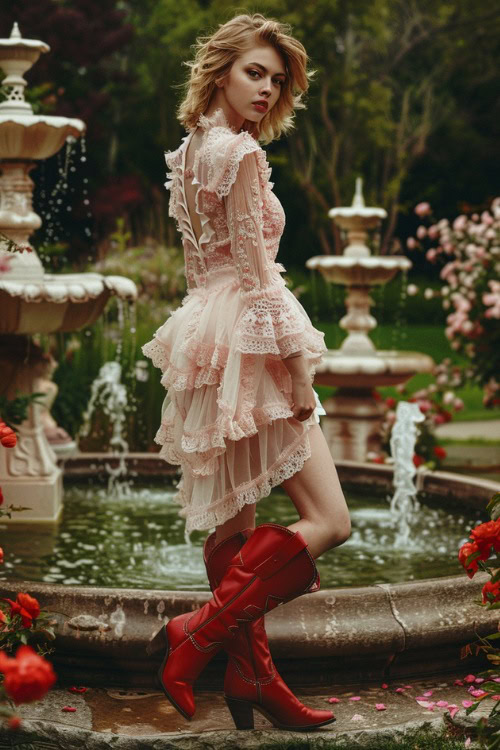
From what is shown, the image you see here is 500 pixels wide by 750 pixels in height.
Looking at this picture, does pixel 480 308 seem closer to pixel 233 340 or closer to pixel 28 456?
pixel 28 456

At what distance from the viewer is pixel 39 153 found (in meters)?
5.00

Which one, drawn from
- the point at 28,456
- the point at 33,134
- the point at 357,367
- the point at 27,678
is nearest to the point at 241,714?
the point at 27,678

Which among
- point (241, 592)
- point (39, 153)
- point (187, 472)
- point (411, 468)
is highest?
point (39, 153)

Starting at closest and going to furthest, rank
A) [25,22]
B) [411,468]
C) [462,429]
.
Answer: [411,468], [462,429], [25,22]

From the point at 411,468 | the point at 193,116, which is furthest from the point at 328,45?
the point at 193,116

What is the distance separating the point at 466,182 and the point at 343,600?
63.6 feet

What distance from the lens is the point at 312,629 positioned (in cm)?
305

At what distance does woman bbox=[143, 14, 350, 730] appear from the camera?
2625mm

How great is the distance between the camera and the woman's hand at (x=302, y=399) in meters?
2.66

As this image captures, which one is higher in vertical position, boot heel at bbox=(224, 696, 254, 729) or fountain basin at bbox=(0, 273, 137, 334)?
fountain basin at bbox=(0, 273, 137, 334)

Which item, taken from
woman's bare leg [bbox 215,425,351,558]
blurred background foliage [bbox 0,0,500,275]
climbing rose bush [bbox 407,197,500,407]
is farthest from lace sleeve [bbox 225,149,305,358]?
blurred background foliage [bbox 0,0,500,275]

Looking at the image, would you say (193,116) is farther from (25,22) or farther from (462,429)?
(25,22)

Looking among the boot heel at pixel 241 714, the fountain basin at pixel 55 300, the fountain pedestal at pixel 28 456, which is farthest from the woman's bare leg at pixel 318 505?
the fountain pedestal at pixel 28 456

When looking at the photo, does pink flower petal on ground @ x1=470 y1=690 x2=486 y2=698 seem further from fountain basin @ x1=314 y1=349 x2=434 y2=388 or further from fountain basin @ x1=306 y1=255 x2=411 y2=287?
fountain basin @ x1=306 y1=255 x2=411 y2=287
